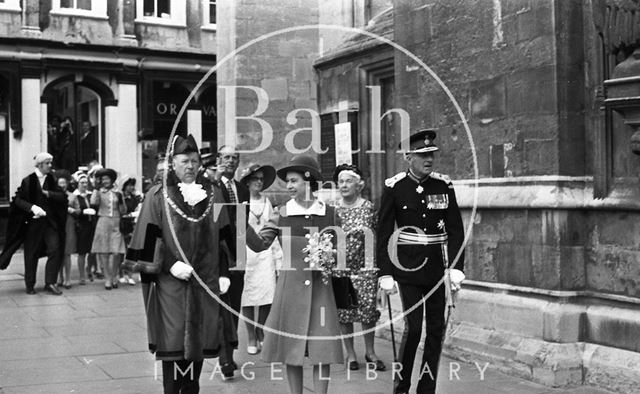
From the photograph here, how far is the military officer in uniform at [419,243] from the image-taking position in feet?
23.0

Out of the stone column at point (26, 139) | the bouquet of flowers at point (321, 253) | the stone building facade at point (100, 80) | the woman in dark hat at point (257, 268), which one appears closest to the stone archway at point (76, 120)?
the stone building facade at point (100, 80)

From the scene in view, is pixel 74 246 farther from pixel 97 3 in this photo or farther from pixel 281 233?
pixel 97 3

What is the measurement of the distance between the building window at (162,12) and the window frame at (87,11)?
3.62 feet

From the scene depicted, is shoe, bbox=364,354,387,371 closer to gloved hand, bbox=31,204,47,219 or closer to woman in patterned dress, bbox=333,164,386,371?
woman in patterned dress, bbox=333,164,386,371

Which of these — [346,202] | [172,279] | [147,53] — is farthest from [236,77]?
[147,53]

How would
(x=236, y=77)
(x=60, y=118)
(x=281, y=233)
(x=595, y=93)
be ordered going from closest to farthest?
(x=281, y=233) → (x=595, y=93) → (x=236, y=77) → (x=60, y=118)

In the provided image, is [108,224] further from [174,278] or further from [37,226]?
[174,278]

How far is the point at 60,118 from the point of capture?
25.4m

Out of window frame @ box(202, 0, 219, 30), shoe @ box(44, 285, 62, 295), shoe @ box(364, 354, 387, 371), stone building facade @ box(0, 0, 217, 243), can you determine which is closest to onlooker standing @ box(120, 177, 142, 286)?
shoe @ box(44, 285, 62, 295)

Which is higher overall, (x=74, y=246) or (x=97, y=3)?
(x=97, y=3)

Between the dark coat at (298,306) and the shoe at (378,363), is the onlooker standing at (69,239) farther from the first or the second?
the dark coat at (298,306)

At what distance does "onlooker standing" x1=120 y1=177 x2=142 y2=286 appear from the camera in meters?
15.5

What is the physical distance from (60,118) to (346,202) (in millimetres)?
18551

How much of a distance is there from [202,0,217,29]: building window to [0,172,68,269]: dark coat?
1404 cm
